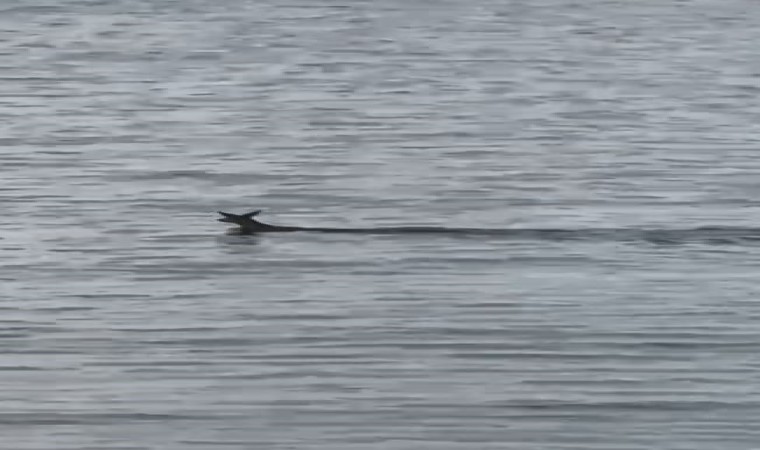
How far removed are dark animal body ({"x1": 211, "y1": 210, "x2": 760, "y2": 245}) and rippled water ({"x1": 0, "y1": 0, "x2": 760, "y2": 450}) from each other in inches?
0.5

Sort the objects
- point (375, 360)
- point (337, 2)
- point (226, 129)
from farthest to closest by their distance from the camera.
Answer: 1. point (337, 2)
2. point (226, 129)
3. point (375, 360)

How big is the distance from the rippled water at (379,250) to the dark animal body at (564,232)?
0.01m

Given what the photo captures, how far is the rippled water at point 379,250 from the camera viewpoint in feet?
10.7

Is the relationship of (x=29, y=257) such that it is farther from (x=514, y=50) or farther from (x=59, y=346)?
(x=514, y=50)

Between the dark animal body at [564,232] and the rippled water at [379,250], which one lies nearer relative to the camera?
the rippled water at [379,250]

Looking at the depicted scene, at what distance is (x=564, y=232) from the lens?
4566mm

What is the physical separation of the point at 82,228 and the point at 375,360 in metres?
1.33

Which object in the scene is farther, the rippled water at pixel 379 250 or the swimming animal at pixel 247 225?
the swimming animal at pixel 247 225

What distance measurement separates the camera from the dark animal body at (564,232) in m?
4.51

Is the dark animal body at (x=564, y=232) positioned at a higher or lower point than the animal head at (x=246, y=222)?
lower

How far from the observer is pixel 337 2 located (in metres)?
10.1

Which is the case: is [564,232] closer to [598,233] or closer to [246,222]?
[598,233]

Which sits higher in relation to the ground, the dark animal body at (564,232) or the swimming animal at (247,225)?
the swimming animal at (247,225)

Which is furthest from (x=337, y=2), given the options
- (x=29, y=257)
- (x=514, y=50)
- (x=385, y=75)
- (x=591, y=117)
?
(x=29, y=257)
